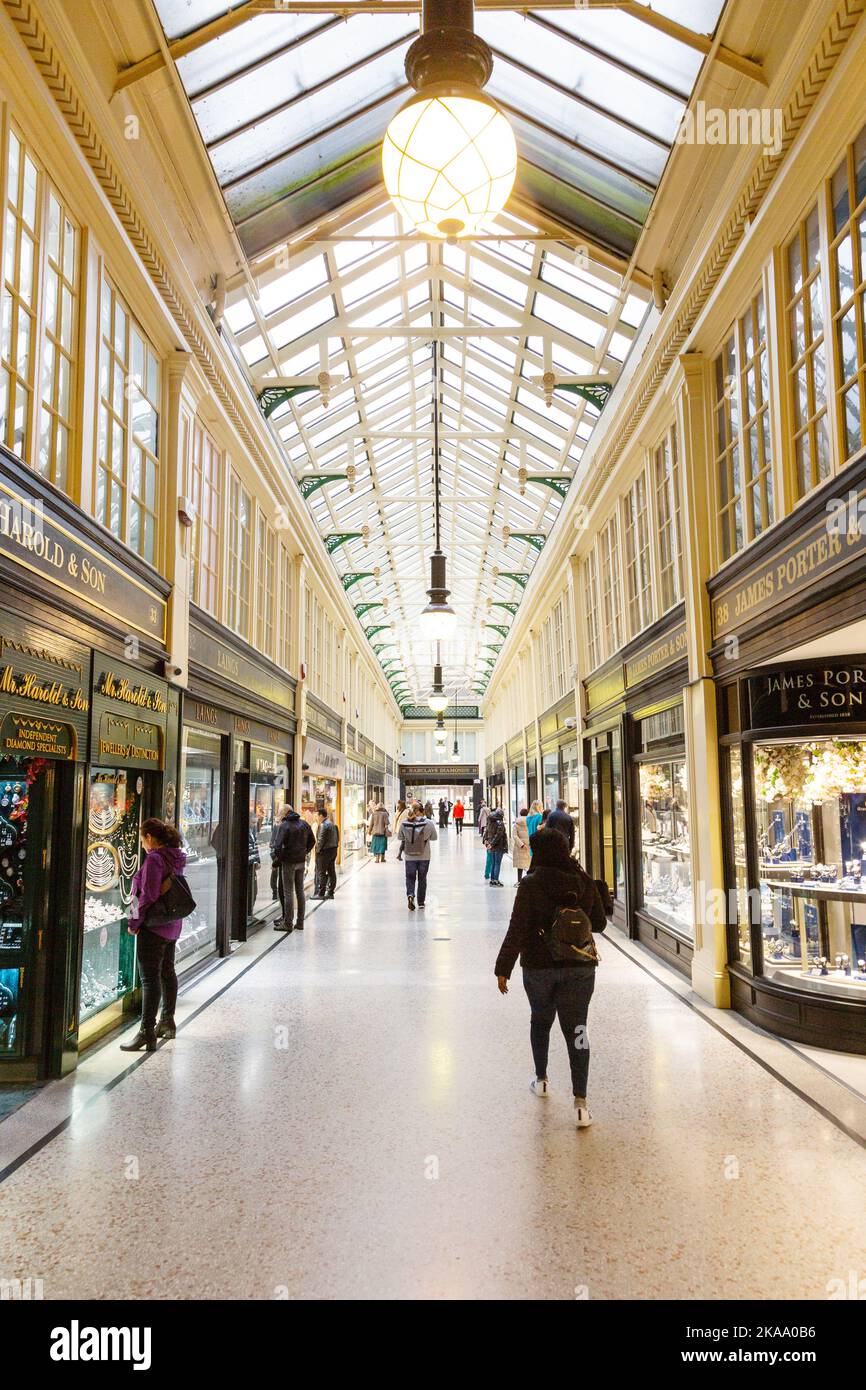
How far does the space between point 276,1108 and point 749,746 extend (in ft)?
12.3

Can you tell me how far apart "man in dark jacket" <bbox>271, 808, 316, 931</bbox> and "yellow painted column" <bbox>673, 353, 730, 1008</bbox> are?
427 centimetres

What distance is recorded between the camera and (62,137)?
4.19 meters

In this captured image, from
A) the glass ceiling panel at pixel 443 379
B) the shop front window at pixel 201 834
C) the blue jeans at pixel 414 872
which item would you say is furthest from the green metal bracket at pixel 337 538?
the shop front window at pixel 201 834

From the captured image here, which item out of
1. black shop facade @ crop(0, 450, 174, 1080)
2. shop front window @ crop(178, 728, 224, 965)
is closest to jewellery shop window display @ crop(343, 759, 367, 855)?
shop front window @ crop(178, 728, 224, 965)

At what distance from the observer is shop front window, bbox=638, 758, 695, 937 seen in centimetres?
720

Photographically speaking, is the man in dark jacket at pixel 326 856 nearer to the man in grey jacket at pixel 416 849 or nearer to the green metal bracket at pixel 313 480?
the man in grey jacket at pixel 416 849

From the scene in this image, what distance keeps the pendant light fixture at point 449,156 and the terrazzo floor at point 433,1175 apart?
11.0ft

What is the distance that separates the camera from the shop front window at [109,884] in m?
5.00

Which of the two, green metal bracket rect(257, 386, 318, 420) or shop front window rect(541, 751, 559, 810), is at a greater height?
green metal bracket rect(257, 386, 318, 420)

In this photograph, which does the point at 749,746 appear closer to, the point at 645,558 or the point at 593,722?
the point at 645,558

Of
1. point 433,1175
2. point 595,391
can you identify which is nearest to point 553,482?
point 595,391

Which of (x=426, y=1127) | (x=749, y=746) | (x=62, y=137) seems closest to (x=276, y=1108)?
(x=426, y=1127)

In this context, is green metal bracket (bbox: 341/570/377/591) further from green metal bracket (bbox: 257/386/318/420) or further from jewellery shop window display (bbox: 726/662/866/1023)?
jewellery shop window display (bbox: 726/662/866/1023)

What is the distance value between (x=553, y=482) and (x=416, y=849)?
575 cm
